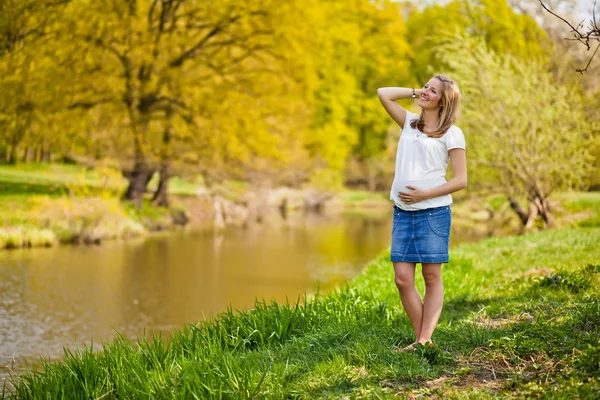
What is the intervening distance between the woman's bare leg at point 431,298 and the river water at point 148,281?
1.66 metres

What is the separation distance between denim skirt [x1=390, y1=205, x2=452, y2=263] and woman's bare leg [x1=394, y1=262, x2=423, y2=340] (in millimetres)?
60

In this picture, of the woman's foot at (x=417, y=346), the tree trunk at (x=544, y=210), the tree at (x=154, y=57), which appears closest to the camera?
the woman's foot at (x=417, y=346)

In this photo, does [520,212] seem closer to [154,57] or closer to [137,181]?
[137,181]

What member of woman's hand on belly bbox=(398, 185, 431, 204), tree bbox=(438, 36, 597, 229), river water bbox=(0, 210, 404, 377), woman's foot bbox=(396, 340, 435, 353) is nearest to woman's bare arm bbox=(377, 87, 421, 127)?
woman's hand on belly bbox=(398, 185, 431, 204)

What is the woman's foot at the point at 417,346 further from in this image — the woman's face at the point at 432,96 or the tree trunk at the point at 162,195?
the tree trunk at the point at 162,195

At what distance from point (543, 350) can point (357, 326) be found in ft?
4.80

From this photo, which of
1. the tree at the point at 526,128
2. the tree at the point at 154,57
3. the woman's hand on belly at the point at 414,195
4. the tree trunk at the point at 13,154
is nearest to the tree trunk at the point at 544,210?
the tree at the point at 526,128

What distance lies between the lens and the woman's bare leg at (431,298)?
468 cm

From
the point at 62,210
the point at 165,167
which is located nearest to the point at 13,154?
the point at 165,167

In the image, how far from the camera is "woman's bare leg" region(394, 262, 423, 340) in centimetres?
474

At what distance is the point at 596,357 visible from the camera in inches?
155

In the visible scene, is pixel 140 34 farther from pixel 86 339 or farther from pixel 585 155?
pixel 86 339

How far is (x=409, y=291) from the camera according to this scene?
479 cm

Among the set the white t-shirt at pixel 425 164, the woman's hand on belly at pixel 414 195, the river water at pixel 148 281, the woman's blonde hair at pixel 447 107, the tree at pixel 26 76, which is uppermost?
the tree at pixel 26 76
